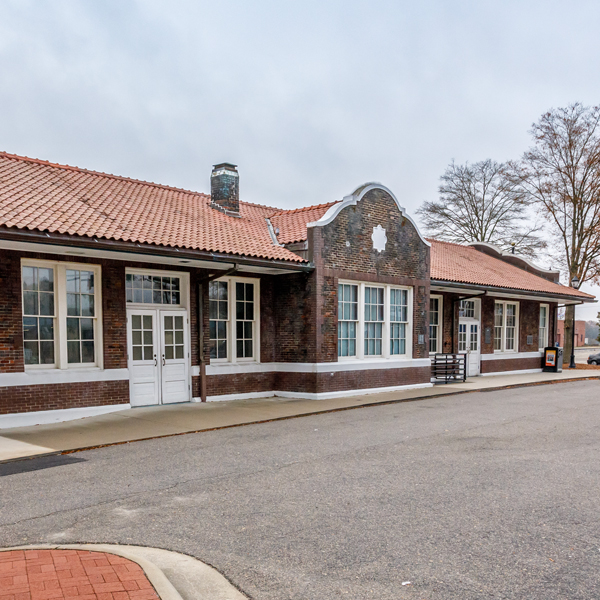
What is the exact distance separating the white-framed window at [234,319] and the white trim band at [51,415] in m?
2.93

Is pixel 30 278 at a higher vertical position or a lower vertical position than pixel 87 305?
higher

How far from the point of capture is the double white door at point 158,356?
12.6 meters

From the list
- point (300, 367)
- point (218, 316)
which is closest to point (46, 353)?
point (218, 316)

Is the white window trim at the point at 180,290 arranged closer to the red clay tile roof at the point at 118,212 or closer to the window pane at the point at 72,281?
the red clay tile roof at the point at 118,212

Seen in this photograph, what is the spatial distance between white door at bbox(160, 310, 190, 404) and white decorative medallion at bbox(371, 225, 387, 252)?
18.7ft

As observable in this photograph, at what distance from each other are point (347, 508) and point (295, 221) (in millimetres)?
11541

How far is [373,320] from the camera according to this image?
53.8 feet

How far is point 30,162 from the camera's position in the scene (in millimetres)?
14188

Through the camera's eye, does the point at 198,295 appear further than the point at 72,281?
Yes

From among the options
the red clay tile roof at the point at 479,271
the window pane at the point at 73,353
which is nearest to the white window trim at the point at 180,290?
the window pane at the point at 73,353

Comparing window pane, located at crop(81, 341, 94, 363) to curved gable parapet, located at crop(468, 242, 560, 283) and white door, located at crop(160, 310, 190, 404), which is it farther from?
curved gable parapet, located at crop(468, 242, 560, 283)

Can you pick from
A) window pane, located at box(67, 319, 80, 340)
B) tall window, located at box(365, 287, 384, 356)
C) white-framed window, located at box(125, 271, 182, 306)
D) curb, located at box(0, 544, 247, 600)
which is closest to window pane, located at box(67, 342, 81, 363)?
window pane, located at box(67, 319, 80, 340)

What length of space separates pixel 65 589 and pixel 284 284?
38.4ft

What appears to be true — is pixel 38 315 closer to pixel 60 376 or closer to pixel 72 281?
pixel 72 281
